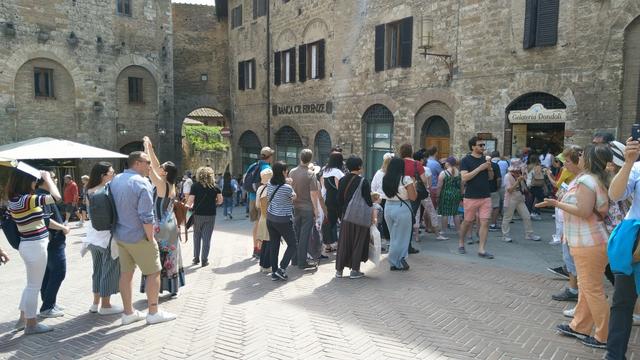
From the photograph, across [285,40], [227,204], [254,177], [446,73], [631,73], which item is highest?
[285,40]

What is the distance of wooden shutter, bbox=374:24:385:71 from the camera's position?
16402 mm

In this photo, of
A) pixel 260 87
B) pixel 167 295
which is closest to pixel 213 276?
pixel 167 295

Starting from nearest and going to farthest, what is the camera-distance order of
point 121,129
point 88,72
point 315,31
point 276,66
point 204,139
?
1. point 315,31
2. point 88,72
3. point 276,66
4. point 121,129
5. point 204,139

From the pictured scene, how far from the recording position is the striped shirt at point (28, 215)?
16.4 feet

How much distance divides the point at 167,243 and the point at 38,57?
1867 cm

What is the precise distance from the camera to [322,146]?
20422mm

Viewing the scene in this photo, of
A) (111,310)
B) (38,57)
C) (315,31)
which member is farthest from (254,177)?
(38,57)

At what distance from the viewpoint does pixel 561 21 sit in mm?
11516

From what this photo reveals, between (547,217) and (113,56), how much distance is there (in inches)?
770

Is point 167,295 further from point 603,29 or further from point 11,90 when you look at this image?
point 11,90

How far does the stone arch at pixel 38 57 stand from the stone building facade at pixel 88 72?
35mm

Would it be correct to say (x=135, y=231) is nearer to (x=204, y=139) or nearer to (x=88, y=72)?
(x=88, y=72)

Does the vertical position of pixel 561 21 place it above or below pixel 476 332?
above

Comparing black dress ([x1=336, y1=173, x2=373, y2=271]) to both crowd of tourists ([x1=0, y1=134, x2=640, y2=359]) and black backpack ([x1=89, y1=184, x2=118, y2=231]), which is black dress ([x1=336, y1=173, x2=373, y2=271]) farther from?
black backpack ([x1=89, y1=184, x2=118, y2=231])
